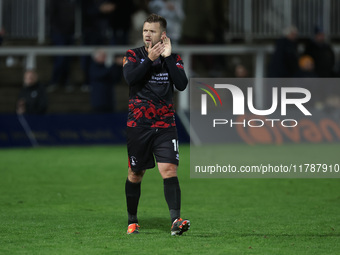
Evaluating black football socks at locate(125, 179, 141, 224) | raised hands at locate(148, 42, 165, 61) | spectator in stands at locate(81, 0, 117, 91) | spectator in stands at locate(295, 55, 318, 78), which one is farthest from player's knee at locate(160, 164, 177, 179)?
spectator in stands at locate(81, 0, 117, 91)

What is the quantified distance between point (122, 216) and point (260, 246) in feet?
8.03

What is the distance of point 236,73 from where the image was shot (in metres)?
20.7

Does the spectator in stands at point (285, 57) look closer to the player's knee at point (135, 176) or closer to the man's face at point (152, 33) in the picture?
the player's knee at point (135, 176)

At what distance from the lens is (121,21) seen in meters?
21.2

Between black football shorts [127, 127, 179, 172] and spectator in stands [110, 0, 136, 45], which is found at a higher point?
spectator in stands [110, 0, 136, 45]

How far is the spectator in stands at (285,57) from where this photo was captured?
2014cm

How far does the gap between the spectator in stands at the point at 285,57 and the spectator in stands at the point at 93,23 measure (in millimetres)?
4209

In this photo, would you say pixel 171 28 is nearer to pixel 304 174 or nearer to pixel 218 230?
pixel 304 174

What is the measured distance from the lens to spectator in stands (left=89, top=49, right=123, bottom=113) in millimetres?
19719

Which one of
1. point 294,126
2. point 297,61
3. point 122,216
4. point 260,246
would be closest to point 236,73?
point 297,61

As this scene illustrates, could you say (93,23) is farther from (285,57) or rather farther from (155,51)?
(155,51)

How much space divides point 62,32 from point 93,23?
0.82 metres

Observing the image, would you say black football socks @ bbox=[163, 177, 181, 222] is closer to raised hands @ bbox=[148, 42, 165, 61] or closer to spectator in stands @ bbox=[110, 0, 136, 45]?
raised hands @ bbox=[148, 42, 165, 61]

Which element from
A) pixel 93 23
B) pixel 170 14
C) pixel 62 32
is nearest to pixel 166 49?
pixel 170 14
